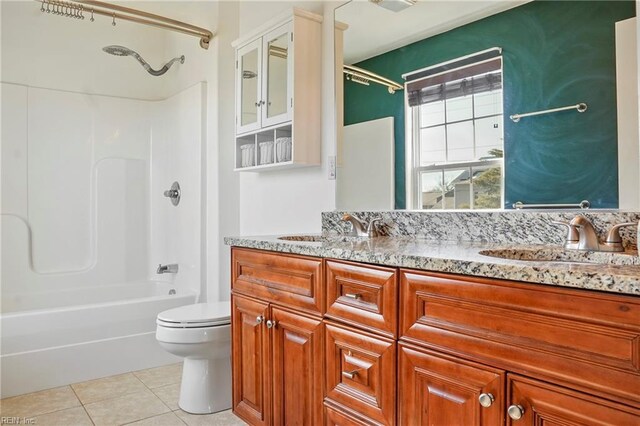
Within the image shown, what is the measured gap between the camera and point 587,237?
1.32 m

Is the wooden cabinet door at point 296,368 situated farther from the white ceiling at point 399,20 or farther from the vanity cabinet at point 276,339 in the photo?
the white ceiling at point 399,20

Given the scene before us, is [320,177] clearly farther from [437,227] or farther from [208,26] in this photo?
[208,26]

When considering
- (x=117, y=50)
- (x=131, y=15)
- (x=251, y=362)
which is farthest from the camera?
(x=117, y=50)

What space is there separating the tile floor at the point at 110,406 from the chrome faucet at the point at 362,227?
109 cm

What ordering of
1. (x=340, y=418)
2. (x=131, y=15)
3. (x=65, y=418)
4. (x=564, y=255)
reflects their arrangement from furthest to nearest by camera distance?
(x=131, y=15), (x=65, y=418), (x=340, y=418), (x=564, y=255)

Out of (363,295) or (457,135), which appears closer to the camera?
(363,295)

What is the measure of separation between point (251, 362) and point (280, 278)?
0.43m

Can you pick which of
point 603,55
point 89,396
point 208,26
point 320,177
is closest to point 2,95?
point 208,26

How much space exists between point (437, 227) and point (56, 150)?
304 centimetres

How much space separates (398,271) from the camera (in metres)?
1.25

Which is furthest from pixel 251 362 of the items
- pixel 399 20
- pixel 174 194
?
pixel 174 194

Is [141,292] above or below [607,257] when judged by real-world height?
below

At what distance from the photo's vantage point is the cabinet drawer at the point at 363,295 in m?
1.26

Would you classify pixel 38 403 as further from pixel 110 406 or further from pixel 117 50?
pixel 117 50
